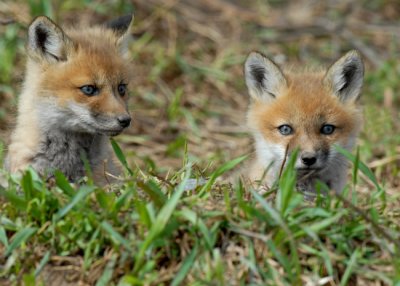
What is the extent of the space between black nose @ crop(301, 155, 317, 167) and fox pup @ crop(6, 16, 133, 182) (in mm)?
1360

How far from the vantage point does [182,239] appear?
13.8ft

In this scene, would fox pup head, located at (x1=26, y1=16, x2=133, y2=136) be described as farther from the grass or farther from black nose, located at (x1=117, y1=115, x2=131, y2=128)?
the grass

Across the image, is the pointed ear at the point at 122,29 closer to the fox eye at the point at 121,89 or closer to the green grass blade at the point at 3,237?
the fox eye at the point at 121,89

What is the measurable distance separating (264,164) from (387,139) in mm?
2537

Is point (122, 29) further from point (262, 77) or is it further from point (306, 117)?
point (306, 117)

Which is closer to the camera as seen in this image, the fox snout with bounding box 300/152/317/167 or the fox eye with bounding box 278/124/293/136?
the fox snout with bounding box 300/152/317/167

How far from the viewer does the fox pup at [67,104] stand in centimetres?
550

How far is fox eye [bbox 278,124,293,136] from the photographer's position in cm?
594

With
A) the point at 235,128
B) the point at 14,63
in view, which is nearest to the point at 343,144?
the point at 235,128

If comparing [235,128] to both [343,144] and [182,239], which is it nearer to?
[343,144]

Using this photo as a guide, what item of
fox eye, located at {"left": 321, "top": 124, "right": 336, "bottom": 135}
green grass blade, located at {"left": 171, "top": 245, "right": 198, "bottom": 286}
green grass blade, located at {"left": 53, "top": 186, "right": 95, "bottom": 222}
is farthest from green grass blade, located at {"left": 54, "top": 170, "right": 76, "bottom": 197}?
fox eye, located at {"left": 321, "top": 124, "right": 336, "bottom": 135}

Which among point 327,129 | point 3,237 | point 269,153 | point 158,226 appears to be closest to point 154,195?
point 158,226

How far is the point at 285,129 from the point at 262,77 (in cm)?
72

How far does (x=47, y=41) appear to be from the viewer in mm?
5742
